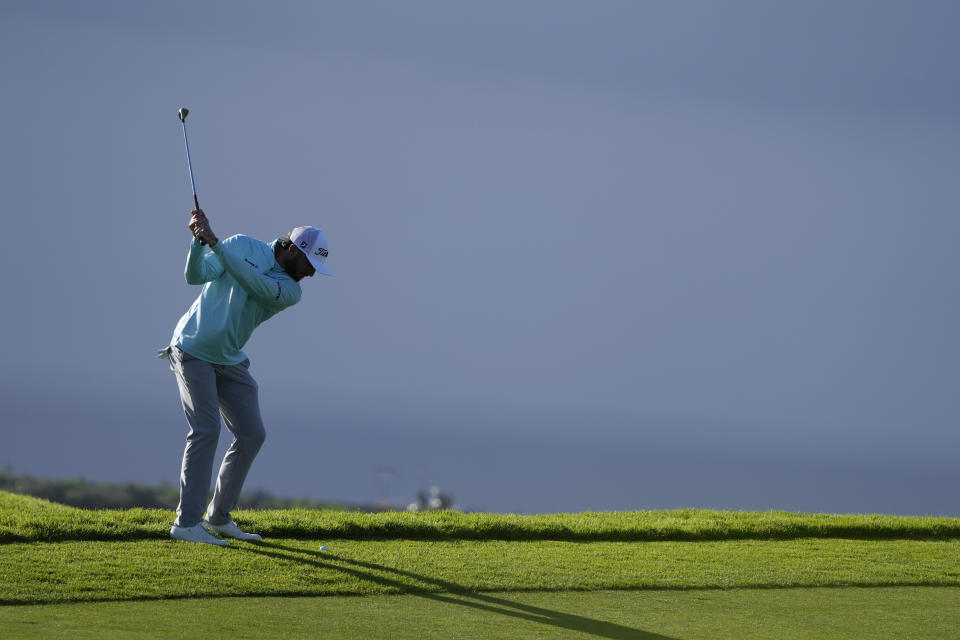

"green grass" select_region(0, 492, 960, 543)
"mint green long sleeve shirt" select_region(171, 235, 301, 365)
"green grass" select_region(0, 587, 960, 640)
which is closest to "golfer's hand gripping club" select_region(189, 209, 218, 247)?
"mint green long sleeve shirt" select_region(171, 235, 301, 365)

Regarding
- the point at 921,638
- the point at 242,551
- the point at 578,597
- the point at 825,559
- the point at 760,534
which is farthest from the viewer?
the point at 760,534

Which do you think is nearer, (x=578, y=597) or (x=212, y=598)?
(x=212, y=598)

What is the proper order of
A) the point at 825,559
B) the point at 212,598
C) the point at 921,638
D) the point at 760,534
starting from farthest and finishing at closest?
the point at 760,534 → the point at 825,559 → the point at 212,598 → the point at 921,638

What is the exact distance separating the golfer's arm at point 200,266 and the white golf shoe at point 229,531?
1960 millimetres

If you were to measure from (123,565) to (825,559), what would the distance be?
5664 mm

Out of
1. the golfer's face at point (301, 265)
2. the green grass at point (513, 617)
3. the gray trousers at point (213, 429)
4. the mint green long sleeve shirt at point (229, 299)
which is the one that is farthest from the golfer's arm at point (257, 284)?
the green grass at point (513, 617)

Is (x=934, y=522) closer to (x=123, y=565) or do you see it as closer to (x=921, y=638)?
(x=921, y=638)

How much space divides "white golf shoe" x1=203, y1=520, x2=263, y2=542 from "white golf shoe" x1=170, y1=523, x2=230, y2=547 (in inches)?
6.3

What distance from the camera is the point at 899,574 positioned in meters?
8.77

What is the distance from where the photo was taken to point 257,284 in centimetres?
840

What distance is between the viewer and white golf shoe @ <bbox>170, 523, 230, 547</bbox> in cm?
854

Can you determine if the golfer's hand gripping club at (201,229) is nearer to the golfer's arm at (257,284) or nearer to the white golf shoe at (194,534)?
the golfer's arm at (257,284)

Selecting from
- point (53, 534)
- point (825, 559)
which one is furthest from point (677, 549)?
point (53, 534)

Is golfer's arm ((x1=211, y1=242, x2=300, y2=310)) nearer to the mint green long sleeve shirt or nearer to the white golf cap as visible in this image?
the mint green long sleeve shirt
